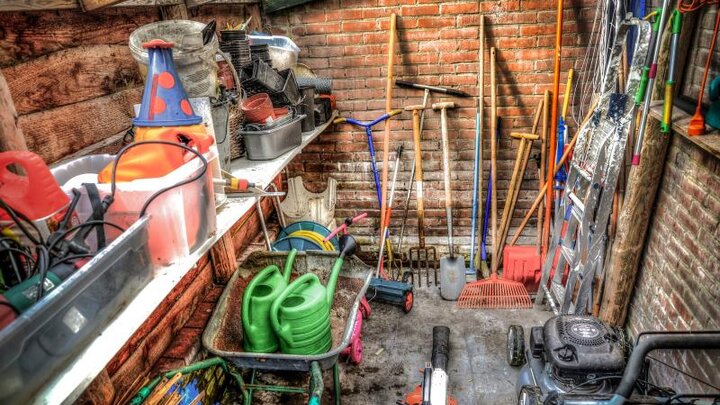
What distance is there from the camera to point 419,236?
380cm

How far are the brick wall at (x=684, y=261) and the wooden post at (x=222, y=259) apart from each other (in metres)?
2.39

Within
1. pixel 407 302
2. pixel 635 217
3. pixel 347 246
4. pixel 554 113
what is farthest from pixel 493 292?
pixel 347 246

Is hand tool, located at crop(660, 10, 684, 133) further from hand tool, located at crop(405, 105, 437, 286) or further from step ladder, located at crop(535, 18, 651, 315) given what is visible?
hand tool, located at crop(405, 105, 437, 286)

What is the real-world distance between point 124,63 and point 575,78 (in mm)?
2968

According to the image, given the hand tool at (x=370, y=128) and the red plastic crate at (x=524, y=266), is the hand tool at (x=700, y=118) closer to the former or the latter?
the red plastic crate at (x=524, y=266)

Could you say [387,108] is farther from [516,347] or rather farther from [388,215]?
[516,347]

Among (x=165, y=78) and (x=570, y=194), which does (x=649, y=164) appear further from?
(x=165, y=78)

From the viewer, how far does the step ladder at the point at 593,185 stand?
2.46 meters

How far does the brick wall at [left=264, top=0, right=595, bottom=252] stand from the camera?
126 inches

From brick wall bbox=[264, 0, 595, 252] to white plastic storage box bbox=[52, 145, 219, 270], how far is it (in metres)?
2.35

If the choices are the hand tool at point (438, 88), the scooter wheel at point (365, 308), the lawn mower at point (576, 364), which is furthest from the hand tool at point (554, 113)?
the scooter wheel at point (365, 308)

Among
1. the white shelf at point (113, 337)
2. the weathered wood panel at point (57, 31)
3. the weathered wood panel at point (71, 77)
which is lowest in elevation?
the white shelf at point (113, 337)

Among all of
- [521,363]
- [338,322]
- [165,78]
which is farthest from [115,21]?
[521,363]

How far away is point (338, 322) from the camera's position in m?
2.34
